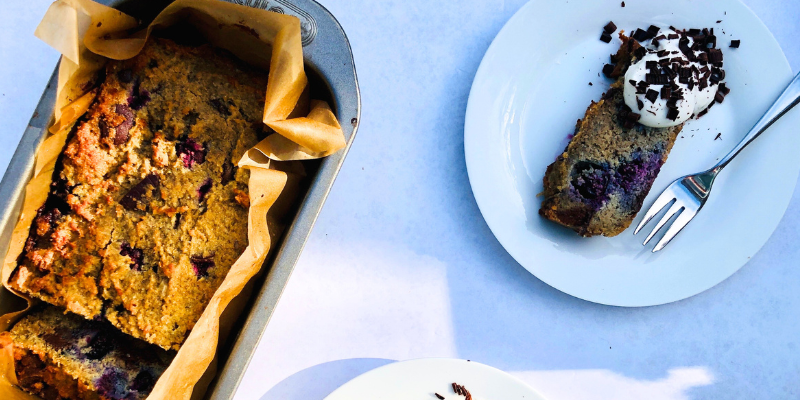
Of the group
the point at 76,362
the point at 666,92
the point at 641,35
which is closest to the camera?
the point at 76,362

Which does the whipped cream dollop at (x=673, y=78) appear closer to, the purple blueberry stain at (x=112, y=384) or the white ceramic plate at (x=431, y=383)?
the white ceramic plate at (x=431, y=383)

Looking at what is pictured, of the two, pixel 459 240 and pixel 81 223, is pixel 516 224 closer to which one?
pixel 459 240

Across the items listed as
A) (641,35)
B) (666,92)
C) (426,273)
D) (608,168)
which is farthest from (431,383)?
(641,35)

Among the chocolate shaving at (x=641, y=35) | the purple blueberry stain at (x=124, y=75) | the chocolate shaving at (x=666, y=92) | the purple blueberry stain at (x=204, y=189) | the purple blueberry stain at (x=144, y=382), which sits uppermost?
the chocolate shaving at (x=641, y=35)

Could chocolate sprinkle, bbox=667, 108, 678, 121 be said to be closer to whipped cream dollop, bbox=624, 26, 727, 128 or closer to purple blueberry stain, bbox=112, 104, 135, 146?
whipped cream dollop, bbox=624, 26, 727, 128

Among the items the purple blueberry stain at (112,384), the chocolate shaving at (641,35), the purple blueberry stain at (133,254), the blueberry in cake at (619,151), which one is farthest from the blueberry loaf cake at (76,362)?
the chocolate shaving at (641,35)

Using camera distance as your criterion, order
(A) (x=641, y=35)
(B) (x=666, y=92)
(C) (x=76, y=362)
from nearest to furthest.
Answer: (C) (x=76, y=362) < (B) (x=666, y=92) < (A) (x=641, y=35)

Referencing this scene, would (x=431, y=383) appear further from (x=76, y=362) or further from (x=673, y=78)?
(x=673, y=78)
